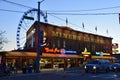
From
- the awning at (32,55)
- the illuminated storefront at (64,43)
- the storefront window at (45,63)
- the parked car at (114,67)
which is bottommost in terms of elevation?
the parked car at (114,67)

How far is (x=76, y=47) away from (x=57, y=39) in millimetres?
8350

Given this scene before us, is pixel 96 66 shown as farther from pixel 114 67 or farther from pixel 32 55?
pixel 32 55

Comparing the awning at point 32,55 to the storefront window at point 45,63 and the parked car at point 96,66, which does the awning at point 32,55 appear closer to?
the storefront window at point 45,63

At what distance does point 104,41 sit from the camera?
82.3 metres

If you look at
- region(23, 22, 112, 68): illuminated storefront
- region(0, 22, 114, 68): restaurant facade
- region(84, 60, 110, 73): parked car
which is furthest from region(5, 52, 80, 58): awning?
region(84, 60, 110, 73): parked car

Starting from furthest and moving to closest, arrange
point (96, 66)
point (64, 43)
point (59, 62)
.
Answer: point (64, 43), point (59, 62), point (96, 66)

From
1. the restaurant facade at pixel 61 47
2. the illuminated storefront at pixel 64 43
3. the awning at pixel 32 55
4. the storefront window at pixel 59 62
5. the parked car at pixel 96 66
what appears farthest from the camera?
the storefront window at pixel 59 62

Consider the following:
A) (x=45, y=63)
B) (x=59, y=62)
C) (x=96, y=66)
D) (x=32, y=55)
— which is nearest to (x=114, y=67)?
(x=96, y=66)

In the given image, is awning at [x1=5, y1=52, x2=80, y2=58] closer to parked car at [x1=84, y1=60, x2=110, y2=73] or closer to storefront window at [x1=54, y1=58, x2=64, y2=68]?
storefront window at [x1=54, y1=58, x2=64, y2=68]

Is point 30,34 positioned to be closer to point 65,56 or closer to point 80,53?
point 65,56

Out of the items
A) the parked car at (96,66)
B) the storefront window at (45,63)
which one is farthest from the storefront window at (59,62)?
the parked car at (96,66)

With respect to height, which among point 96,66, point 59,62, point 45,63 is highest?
point 59,62

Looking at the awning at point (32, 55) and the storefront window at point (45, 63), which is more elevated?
the awning at point (32, 55)

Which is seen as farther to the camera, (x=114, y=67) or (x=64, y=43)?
(x=64, y=43)
